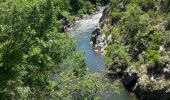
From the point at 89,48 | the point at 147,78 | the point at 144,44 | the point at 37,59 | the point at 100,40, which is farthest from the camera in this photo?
the point at 100,40

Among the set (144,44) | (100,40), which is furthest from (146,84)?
(100,40)

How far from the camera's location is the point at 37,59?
117 feet

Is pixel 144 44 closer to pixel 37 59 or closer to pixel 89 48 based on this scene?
pixel 89 48

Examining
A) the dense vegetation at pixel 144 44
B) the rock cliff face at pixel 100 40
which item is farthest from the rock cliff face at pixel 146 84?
the rock cliff face at pixel 100 40

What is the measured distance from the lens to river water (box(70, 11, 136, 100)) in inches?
2324

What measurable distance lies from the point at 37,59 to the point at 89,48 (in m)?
60.5

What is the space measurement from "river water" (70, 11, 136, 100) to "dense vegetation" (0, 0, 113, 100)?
16.0 feet

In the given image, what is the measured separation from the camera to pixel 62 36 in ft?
140

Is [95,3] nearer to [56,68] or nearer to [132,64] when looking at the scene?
[132,64]

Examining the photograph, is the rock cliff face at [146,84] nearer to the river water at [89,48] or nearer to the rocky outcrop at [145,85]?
the rocky outcrop at [145,85]

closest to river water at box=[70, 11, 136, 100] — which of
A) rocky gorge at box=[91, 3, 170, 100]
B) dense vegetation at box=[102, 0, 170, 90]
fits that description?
rocky gorge at box=[91, 3, 170, 100]

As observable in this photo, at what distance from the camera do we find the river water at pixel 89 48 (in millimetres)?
59028

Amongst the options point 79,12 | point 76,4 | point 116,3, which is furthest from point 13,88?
point 76,4

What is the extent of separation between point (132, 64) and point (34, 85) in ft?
111
